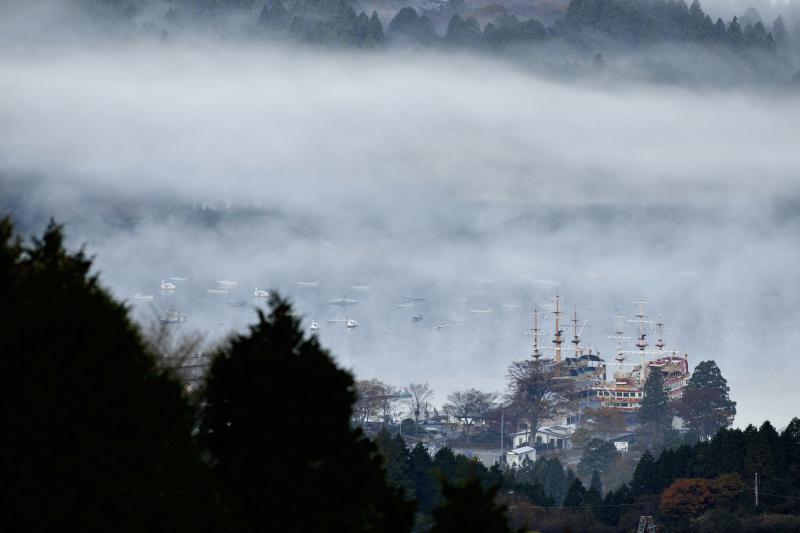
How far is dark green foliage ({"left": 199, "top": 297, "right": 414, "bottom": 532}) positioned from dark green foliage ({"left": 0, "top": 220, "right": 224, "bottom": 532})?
2.43 metres

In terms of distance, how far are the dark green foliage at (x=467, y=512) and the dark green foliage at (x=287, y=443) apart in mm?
1987

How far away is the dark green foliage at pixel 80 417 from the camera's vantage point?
1623 cm

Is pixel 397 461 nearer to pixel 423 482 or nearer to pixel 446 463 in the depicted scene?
pixel 423 482

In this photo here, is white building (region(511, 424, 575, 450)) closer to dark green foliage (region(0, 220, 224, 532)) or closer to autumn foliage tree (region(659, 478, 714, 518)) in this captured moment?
autumn foliage tree (region(659, 478, 714, 518))

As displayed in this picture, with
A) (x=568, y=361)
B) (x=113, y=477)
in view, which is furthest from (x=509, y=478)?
(x=568, y=361)

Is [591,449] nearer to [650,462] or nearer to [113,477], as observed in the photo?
[650,462]

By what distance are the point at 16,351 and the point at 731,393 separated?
162m

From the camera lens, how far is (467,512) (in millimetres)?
19812

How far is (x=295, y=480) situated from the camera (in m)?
21.3

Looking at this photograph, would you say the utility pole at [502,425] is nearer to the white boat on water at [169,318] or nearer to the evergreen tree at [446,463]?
the white boat on water at [169,318]

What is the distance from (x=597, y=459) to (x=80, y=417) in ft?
325

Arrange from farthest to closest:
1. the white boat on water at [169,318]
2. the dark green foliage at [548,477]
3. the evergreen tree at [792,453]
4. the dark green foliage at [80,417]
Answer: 1. the dark green foliage at [548,477]
2. the evergreen tree at [792,453]
3. the white boat on water at [169,318]
4. the dark green foliage at [80,417]

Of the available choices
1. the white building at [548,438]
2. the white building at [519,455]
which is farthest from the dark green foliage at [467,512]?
the white building at [548,438]

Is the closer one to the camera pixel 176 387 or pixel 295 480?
pixel 176 387
